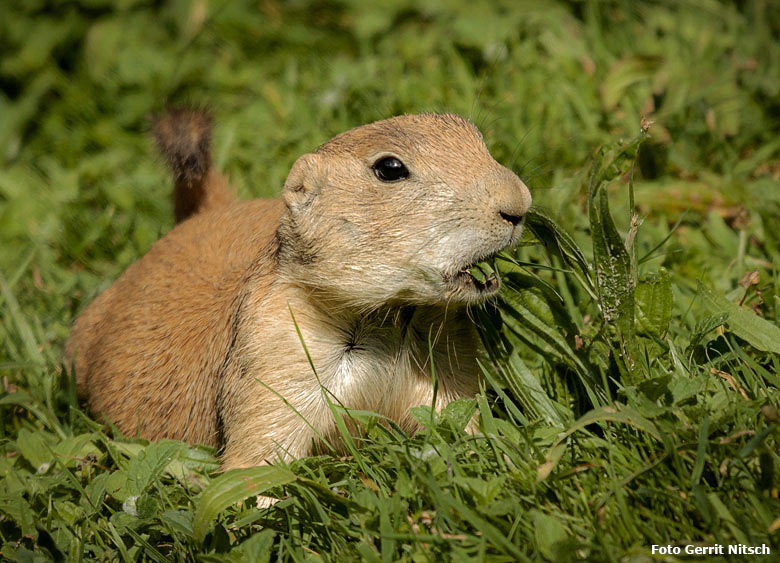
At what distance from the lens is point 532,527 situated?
2500 mm

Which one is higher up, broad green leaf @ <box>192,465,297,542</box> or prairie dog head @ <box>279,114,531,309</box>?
prairie dog head @ <box>279,114,531,309</box>

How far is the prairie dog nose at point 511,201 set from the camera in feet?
9.41

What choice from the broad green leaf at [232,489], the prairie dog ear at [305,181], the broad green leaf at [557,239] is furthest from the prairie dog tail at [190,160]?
the broad green leaf at [232,489]

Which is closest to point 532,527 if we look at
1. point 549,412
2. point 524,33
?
point 549,412

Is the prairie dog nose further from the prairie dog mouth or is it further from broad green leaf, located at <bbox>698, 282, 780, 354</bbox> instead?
broad green leaf, located at <bbox>698, 282, 780, 354</bbox>

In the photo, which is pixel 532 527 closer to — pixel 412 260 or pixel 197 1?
pixel 412 260

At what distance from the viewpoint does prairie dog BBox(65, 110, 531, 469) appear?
2.97 metres

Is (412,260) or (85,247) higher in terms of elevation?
(412,260)

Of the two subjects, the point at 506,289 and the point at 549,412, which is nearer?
the point at 549,412

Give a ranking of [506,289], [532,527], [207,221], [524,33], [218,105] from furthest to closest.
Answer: [218,105]
[524,33]
[207,221]
[506,289]
[532,527]

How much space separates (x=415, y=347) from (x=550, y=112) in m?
2.69

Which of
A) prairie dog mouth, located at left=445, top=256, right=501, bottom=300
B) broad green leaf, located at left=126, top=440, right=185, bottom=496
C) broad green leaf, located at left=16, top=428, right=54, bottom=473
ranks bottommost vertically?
broad green leaf, located at left=16, top=428, right=54, bottom=473

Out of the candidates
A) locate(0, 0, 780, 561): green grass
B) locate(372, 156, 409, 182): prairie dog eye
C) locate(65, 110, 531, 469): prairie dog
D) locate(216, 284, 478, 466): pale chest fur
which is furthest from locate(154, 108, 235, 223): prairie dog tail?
locate(372, 156, 409, 182): prairie dog eye

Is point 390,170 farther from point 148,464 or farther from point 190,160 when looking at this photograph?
point 190,160
